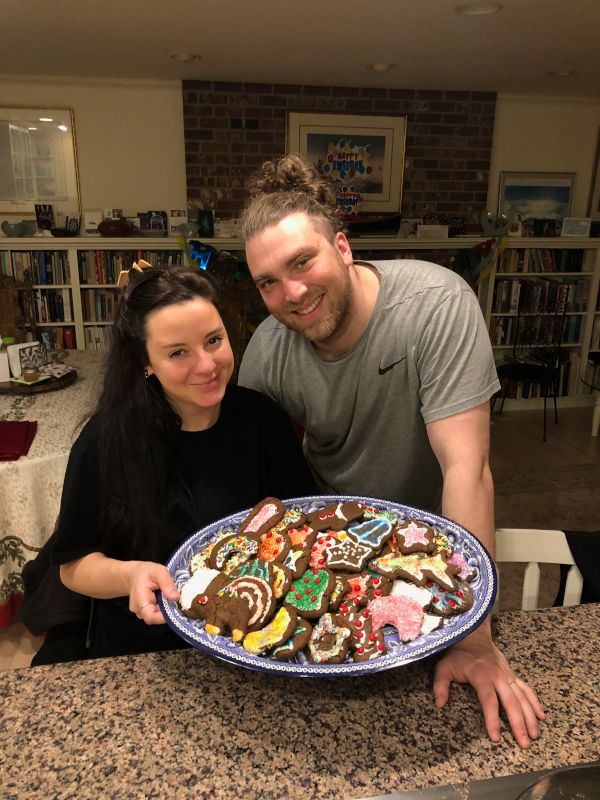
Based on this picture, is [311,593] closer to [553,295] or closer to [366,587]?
[366,587]

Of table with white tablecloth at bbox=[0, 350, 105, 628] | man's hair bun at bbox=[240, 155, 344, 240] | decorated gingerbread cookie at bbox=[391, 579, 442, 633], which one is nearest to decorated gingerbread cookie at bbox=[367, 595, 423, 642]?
decorated gingerbread cookie at bbox=[391, 579, 442, 633]

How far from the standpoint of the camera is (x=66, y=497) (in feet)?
3.69

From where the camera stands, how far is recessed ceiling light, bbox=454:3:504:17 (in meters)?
2.84

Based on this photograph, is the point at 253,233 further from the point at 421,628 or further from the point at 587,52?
the point at 587,52

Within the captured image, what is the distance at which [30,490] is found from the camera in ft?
6.86

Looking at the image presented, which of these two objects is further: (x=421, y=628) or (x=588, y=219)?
(x=588, y=219)

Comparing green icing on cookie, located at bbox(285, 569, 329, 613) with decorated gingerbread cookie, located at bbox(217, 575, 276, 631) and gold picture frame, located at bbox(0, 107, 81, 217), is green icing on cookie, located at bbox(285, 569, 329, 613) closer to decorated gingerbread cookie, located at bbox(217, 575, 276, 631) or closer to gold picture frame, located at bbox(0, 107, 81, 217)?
decorated gingerbread cookie, located at bbox(217, 575, 276, 631)

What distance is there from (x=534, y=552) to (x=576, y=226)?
4.64m

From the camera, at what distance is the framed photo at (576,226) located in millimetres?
5109

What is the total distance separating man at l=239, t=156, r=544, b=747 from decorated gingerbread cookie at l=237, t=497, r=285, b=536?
35 cm

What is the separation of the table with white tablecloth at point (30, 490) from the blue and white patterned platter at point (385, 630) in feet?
3.71

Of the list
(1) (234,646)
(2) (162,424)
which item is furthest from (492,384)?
(1) (234,646)

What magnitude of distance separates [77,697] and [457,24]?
347 cm

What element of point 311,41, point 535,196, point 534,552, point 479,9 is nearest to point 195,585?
point 534,552
